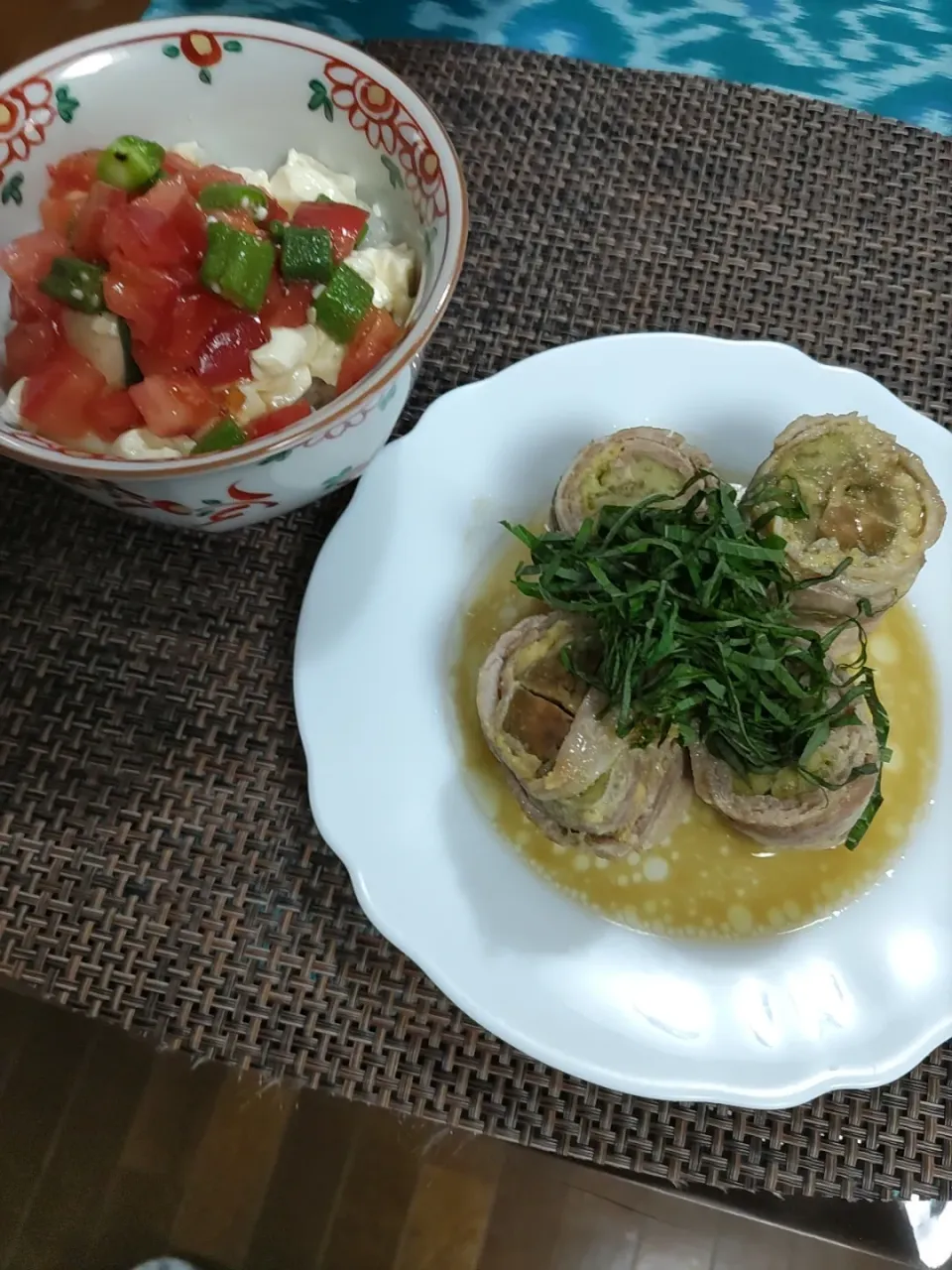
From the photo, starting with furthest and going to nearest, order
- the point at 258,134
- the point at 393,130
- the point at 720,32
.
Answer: the point at 720,32, the point at 258,134, the point at 393,130

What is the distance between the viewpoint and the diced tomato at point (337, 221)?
110 centimetres

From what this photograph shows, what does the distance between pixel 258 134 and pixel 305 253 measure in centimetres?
28

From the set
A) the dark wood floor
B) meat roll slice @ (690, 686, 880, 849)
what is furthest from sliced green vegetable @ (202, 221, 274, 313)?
the dark wood floor

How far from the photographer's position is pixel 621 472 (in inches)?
49.1

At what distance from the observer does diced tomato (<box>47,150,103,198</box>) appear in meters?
1.11

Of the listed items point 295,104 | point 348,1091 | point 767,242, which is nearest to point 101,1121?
point 348,1091

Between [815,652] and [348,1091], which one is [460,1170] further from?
[815,652]

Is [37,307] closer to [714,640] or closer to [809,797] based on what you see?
[714,640]

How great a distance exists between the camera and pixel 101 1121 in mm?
1350

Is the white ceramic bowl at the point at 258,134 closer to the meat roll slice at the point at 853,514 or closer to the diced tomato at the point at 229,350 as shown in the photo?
the diced tomato at the point at 229,350

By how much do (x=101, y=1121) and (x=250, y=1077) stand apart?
295 millimetres

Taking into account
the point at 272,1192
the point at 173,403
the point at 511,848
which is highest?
the point at 173,403

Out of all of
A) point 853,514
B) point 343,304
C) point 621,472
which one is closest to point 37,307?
point 343,304

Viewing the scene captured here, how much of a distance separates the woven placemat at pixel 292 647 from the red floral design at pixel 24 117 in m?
0.46
